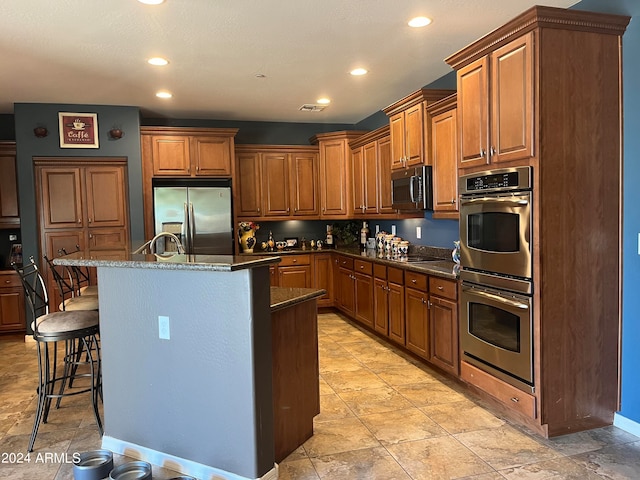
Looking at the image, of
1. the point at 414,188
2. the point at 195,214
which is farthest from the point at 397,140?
the point at 195,214

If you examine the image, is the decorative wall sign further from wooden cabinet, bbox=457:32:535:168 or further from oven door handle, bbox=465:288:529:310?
oven door handle, bbox=465:288:529:310

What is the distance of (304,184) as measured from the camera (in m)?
6.78

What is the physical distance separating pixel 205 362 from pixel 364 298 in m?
3.18

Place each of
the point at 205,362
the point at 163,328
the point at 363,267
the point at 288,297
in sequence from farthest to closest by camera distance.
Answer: the point at 363,267, the point at 288,297, the point at 163,328, the point at 205,362

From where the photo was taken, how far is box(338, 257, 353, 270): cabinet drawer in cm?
586

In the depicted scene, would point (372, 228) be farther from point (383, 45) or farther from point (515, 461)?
point (515, 461)

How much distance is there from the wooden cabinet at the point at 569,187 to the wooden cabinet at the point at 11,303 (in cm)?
544

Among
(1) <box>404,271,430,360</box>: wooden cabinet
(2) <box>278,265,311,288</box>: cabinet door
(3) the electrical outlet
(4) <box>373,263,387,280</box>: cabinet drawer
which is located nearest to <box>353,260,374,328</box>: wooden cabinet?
(4) <box>373,263,387,280</box>: cabinet drawer

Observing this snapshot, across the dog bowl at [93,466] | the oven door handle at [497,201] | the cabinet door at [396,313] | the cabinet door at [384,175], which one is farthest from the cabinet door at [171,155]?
the dog bowl at [93,466]

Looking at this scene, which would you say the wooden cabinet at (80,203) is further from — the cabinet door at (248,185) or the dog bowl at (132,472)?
the dog bowl at (132,472)

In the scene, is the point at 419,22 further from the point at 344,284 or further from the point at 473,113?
the point at 344,284

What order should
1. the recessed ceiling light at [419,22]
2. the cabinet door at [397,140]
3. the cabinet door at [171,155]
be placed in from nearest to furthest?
1. the recessed ceiling light at [419,22]
2. the cabinet door at [397,140]
3. the cabinet door at [171,155]

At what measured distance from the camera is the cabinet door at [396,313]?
14.7 ft

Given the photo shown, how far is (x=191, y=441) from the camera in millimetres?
2521
